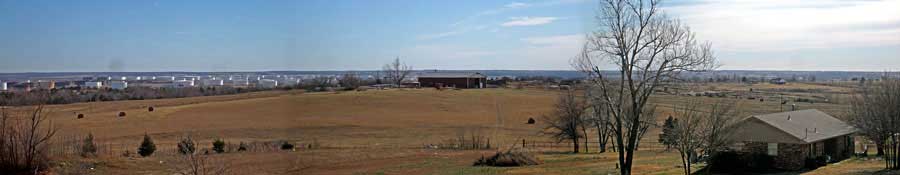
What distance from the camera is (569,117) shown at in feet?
142

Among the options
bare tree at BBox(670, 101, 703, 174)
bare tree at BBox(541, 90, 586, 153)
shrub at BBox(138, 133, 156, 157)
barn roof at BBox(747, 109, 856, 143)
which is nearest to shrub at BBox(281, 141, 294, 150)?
shrub at BBox(138, 133, 156, 157)

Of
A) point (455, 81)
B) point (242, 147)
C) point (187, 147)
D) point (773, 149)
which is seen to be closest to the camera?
point (187, 147)

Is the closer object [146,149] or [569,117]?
[146,149]

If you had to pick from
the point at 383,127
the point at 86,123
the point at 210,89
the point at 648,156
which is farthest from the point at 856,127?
the point at 210,89

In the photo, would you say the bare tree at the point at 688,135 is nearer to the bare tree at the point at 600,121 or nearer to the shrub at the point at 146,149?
the bare tree at the point at 600,121

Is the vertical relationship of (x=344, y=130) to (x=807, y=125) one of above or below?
below

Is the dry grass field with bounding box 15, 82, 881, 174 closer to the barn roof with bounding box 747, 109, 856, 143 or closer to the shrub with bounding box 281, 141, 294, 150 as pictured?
the shrub with bounding box 281, 141, 294, 150

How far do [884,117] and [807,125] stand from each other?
4.82 meters

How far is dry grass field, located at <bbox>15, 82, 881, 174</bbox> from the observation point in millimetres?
26062

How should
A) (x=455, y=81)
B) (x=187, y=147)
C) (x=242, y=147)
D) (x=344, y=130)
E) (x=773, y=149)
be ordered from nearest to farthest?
(x=187, y=147), (x=773, y=149), (x=242, y=147), (x=344, y=130), (x=455, y=81)

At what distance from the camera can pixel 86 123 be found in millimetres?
39031

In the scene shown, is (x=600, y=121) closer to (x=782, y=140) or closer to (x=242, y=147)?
(x=782, y=140)

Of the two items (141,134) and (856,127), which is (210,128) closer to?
(141,134)

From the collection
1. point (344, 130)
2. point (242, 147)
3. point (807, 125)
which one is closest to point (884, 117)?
point (807, 125)
